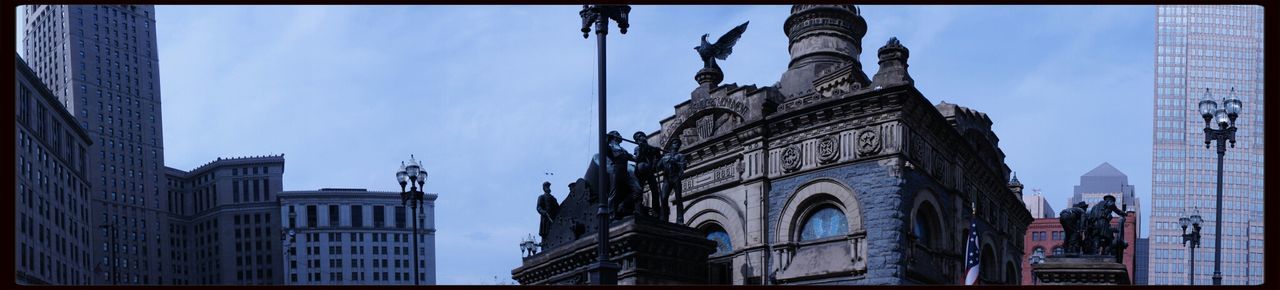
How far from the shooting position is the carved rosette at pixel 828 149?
32969mm

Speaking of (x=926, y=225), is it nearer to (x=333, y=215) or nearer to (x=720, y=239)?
(x=720, y=239)

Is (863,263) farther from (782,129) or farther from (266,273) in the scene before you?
(266,273)

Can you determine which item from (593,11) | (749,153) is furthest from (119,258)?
(593,11)

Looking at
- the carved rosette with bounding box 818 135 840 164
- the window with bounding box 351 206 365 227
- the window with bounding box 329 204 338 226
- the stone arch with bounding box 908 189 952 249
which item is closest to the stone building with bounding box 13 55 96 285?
the window with bounding box 329 204 338 226

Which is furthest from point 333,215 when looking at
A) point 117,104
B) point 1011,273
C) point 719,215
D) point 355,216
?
point 719,215

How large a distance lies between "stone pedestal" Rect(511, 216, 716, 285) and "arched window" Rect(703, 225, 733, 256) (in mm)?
8678

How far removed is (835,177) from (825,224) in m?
1.26

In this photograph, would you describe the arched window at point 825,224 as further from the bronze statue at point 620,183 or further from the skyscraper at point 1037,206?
the skyscraper at point 1037,206

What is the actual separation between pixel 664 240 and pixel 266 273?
129m

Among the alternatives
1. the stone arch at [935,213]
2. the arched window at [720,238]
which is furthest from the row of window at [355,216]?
the stone arch at [935,213]

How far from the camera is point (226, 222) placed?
127438 millimetres

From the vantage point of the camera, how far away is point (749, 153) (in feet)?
116

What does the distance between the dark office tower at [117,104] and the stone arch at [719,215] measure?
4970 inches

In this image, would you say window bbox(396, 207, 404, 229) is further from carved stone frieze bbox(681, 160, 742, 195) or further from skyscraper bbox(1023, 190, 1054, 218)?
carved stone frieze bbox(681, 160, 742, 195)
